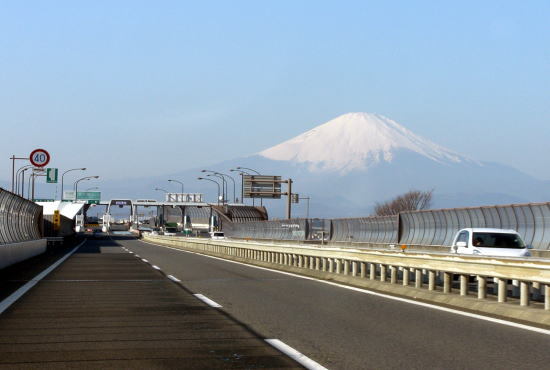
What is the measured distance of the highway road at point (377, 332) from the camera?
8.54m

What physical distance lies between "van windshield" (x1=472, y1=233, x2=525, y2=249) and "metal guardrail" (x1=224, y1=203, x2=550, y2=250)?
7207 mm

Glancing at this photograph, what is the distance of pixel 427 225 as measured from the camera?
1634 inches

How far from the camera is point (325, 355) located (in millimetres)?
8789

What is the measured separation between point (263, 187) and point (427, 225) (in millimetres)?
58046

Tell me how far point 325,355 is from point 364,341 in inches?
47.7

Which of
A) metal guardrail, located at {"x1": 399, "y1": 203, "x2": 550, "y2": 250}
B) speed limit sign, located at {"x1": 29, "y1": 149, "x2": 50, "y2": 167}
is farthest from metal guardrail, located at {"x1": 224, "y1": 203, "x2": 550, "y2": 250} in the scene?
speed limit sign, located at {"x1": 29, "y1": 149, "x2": 50, "y2": 167}

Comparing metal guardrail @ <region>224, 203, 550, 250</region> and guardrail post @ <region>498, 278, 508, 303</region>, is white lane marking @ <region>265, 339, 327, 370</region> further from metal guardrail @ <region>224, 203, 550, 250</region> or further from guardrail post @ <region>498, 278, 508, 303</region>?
metal guardrail @ <region>224, 203, 550, 250</region>

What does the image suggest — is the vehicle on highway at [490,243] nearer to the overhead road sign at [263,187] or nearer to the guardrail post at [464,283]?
the guardrail post at [464,283]

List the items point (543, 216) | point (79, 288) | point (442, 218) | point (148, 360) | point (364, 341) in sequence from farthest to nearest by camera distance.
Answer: point (442, 218)
point (543, 216)
point (79, 288)
point (364, 341)
point (148, 360)

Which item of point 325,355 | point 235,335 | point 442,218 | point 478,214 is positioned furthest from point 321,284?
point 442,218

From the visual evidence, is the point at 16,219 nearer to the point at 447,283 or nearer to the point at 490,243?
the point at 490,243

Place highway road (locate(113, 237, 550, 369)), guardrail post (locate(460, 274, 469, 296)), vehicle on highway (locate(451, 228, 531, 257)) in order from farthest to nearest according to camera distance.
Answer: vehicle on highway (locate(451, 228, 531, 257))
guardrail post (locate(460, 274, 469, 296))
highway road (locate(113, 237, 550, 369))

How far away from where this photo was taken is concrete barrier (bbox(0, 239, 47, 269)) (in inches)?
1035

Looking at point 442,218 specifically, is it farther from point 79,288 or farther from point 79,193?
point 79,193
